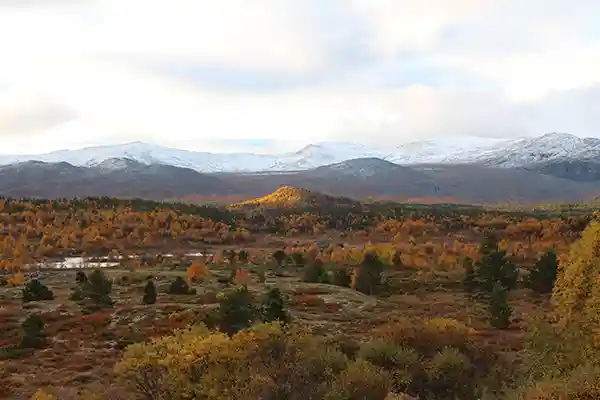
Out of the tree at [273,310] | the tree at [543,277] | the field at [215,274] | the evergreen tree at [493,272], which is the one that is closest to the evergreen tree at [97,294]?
the field at [215,274]

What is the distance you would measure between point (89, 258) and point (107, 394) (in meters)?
55.3

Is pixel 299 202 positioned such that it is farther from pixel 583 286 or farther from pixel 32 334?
pixel 583 286

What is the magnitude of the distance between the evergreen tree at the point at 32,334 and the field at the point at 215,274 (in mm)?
355

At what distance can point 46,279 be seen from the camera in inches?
2144

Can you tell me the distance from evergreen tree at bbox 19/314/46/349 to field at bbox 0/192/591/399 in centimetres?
35

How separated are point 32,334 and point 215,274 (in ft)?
78.5

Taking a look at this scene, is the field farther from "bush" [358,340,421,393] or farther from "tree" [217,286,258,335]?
"bush" [358,340,421,393]

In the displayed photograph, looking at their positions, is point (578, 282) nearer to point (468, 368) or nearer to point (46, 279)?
point (468, 368)

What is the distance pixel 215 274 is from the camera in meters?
56.6

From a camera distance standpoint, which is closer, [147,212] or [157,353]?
[157,353]

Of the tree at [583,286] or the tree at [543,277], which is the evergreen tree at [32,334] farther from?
the tree at [543,277]

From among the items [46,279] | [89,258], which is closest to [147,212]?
[89,258]

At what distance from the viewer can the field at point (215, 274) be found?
31766 mm

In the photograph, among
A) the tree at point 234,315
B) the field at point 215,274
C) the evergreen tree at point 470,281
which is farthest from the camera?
the evergreen tree at point 470,281
